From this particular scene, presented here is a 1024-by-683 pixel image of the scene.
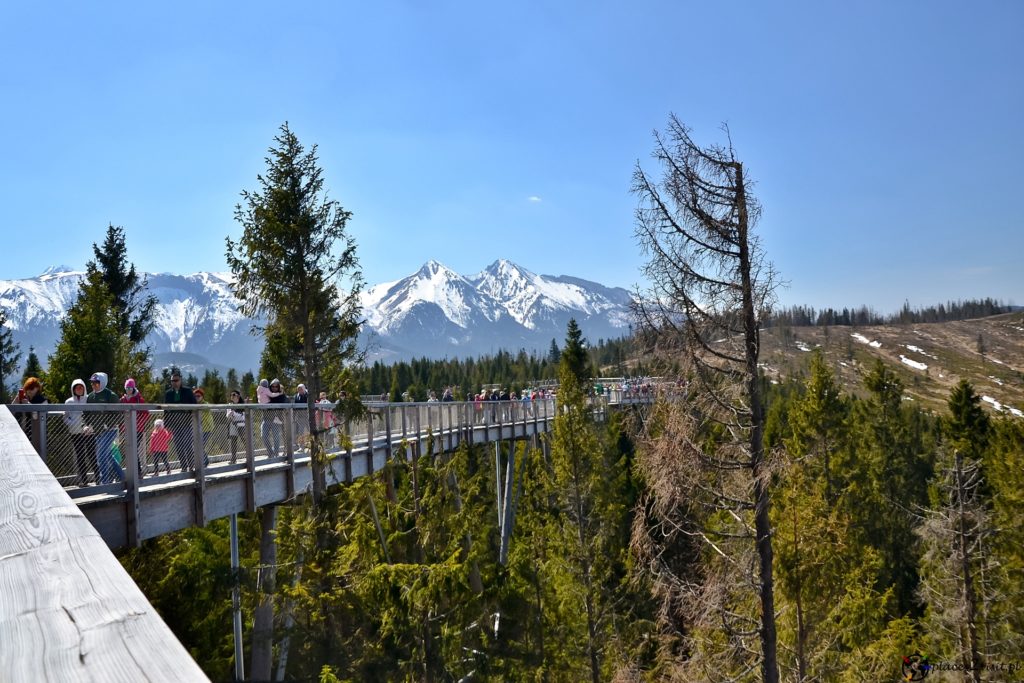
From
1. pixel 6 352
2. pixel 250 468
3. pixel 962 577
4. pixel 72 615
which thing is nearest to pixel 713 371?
pixel 250 468

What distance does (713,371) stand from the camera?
1291cm

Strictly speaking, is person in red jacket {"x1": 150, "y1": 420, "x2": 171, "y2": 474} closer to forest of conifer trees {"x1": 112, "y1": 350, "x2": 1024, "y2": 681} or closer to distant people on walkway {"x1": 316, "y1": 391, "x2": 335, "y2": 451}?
forest of conifer trees {"x1": 112, "y1": 350, "x2": 1024, "y2": 681}

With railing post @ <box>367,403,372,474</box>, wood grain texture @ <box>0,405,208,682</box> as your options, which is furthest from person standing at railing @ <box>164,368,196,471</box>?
wood grain texture @ <box>0,405,208,682</box>

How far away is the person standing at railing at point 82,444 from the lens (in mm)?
8797

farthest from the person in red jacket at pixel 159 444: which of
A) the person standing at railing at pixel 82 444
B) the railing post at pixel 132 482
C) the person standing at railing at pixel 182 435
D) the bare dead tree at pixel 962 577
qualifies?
the bare dead tree at pixel 962 577

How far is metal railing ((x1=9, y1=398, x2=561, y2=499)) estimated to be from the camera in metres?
8.73

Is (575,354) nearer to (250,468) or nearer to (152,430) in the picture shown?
(250,468)

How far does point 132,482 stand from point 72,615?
29.0ft

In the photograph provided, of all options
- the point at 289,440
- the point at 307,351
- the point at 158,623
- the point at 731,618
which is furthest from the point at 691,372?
the point at 158,623

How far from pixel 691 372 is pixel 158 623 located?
11900mm

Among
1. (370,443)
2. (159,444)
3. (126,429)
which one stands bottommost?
(370,443)

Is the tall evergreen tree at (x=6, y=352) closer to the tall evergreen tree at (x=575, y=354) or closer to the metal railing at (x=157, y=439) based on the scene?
the tall evergreen tree at (x=575, y=354)

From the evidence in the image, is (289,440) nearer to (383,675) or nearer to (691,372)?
(383,675)

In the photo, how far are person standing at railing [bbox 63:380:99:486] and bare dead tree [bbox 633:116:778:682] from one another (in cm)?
762
